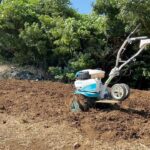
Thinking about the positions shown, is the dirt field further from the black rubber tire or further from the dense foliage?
the dense foliage

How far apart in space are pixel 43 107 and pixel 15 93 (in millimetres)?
1714

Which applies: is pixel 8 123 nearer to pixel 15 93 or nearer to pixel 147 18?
pixel 15 93

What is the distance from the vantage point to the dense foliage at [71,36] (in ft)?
50.5

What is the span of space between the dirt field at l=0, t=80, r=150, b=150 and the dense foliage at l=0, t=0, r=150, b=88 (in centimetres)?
506

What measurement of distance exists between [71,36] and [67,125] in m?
7.79

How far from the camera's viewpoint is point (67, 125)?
7.98 metres

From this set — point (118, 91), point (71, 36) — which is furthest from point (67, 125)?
point (71, 36)

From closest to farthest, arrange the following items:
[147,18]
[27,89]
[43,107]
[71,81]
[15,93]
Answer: [43,107], [15,93], [27,89], [147,18], [71,81]

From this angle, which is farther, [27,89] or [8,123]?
[27,89]

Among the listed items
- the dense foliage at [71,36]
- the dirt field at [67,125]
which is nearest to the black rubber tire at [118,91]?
the dirt field at [67,125]

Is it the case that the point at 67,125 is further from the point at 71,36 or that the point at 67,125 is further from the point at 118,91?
the point at 71,36

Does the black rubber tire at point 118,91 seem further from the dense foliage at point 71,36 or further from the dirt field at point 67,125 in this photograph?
the dense foliage at point 71,36

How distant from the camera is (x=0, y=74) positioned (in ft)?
53.8

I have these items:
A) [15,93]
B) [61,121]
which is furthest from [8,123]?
[15,93]
